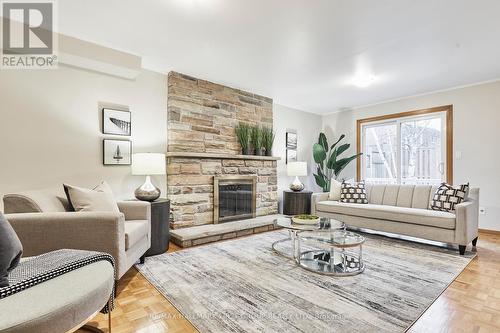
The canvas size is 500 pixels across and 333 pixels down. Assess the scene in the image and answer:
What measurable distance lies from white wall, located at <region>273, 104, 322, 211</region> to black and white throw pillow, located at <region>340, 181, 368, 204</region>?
1425mm

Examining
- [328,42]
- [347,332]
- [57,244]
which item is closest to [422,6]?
[328,42]

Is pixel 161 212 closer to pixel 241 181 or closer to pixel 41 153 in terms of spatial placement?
pixel 41 153

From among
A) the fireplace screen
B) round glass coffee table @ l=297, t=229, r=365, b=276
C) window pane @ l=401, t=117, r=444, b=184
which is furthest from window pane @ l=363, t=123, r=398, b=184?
round glass coffee table @ l=297, t=229, r=365, b=276

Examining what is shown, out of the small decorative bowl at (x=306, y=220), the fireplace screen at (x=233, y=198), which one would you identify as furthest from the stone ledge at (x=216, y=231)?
the small decorative bowl at (x=306, y=220)

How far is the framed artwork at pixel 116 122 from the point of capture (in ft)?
10.4

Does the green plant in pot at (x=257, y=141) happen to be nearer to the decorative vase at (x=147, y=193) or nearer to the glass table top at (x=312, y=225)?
the glass table top at (x=312, y=225)

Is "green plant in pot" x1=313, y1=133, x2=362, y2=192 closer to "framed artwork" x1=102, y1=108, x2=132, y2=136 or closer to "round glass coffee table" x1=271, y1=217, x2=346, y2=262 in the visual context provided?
"round glass coffee table" x1=271, y1=217, x2=346, y2=262

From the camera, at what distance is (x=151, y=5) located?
2193 mm

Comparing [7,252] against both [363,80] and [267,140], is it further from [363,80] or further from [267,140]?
[363,80]

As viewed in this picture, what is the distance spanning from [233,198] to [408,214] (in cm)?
253

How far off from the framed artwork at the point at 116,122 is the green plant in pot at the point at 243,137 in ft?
5.74

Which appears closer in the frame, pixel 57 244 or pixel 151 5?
pixel 57 244

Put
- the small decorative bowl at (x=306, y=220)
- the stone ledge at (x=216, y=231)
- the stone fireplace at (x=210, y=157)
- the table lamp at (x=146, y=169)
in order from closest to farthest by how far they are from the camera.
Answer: the small decorative bowl at (x=306, y=220) < the table lamp at (x=146, y=169) < the stone ledge at (x=216, y=231) < the stone fireplace at (x=210, y=157)

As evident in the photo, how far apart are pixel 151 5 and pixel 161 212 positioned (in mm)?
2050
